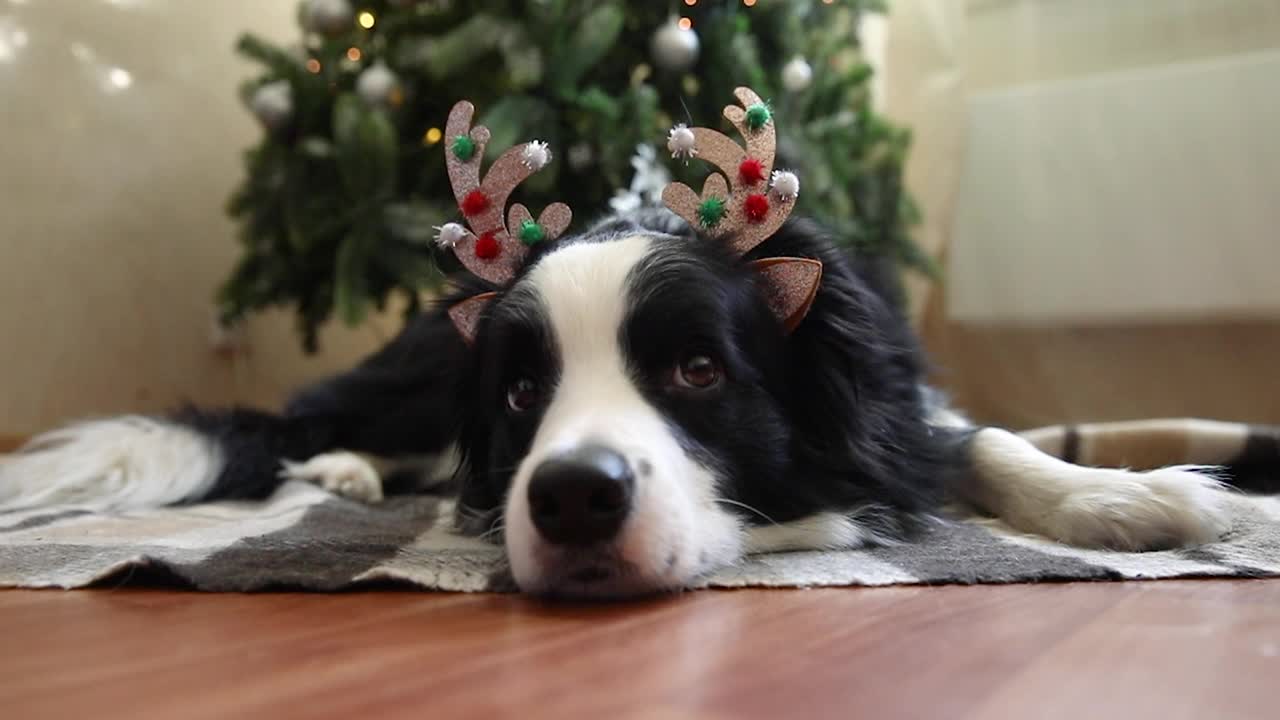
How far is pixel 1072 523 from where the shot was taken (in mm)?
1284

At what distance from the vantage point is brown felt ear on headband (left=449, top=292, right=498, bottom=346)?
148 cm

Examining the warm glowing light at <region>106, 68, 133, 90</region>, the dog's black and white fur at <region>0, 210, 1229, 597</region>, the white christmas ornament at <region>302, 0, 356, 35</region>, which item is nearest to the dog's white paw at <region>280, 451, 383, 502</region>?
the dog's black and white fur at <region>0, 210, 1229, 597</region>

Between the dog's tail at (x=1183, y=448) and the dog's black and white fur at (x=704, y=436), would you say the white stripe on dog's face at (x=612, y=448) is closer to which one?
the dog's black and white fur at (x=704, y=436)

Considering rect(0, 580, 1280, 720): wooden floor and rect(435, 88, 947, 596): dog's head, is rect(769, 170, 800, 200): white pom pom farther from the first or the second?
rect(0, 580, 1280, 720): wooden floor

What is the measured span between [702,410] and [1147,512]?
0.57 metres

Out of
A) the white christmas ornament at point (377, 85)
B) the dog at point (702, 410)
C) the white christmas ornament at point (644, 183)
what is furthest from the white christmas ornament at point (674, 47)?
the dog at point (702, 410)

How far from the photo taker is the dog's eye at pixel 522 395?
4.32 feet

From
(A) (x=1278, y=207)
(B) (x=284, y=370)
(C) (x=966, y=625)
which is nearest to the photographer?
(C) (x=966, y=625)

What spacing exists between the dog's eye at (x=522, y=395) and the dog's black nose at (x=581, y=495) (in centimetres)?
31

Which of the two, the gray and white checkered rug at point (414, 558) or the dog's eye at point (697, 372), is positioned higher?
the dog's eye at point (697, 372)

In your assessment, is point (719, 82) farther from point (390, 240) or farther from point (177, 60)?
point (177, 60)

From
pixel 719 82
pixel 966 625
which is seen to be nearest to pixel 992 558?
pixel 966 625

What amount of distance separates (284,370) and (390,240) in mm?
1636

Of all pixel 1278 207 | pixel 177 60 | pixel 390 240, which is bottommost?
pixel 390 240
